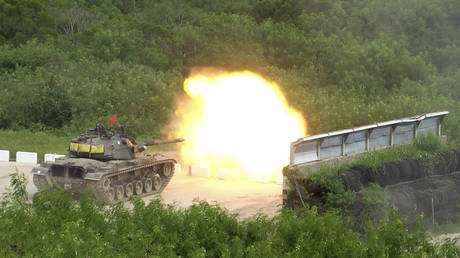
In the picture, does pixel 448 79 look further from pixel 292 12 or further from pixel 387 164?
pixel 387 164

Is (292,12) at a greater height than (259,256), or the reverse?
(292,12)

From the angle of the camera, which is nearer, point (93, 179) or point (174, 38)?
point (93, 179)

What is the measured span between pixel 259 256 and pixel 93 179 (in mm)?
11003

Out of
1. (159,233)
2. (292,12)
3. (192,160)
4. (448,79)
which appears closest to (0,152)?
(192,160)

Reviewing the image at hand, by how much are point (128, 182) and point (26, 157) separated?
768 centimetres

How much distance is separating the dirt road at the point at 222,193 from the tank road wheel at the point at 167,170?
1.59 feet

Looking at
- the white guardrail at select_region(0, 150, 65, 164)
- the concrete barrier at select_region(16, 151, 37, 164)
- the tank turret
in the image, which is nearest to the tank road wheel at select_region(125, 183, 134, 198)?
the tank turret

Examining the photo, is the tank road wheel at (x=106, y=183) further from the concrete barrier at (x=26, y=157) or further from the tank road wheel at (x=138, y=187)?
the concrete barrier at (x=26, y=157)

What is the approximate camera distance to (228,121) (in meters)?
33.1

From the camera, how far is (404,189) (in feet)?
73.5

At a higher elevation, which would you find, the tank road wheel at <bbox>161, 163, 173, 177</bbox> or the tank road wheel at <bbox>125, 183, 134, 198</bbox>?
the tank road wheel at <bbox>161, 163, 173, 177</bbox>

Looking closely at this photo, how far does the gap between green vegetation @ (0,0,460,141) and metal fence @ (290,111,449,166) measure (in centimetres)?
645

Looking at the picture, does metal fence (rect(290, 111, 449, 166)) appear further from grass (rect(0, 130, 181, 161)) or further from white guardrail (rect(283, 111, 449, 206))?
grass (rect(0, 130, 181, 161))

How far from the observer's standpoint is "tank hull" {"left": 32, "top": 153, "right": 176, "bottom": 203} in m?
24.3
